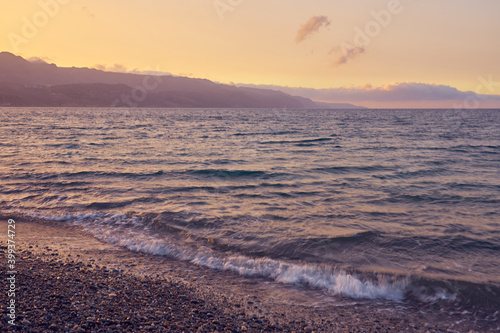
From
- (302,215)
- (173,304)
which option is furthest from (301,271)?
(302,215)

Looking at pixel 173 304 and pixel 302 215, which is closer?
pixel 173 304

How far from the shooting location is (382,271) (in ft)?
30.1

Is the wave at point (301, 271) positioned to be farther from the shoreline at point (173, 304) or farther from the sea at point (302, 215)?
the shoreline at point (173, 304)

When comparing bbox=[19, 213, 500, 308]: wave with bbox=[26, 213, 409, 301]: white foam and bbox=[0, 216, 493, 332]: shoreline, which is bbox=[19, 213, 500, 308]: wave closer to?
bbox=[26, 213, 409, 301]: white foam

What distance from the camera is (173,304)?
276 inches

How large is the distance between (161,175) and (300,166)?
35.1ft

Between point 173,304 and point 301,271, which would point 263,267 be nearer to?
point 301,271

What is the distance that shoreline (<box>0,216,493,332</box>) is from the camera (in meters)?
6.20

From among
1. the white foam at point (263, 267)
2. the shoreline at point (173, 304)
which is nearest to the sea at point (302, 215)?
the white foam at point (263, 267)

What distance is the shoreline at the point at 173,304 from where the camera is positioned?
6.20 m

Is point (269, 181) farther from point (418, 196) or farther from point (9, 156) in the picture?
point (9, 156)

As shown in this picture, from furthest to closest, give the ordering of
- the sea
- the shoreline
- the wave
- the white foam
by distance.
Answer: the sea
the white foam
the wave
the shoreline

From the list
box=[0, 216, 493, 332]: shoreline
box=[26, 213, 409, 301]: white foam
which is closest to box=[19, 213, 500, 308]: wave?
box=[26, 213, 409, 301]: white foam

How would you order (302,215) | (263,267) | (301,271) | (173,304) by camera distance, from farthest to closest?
1. (302,215)
2. (263,267)
3. (301,271)
4. (173,304)
